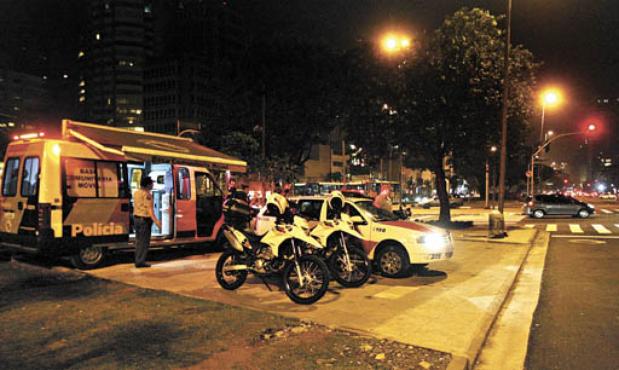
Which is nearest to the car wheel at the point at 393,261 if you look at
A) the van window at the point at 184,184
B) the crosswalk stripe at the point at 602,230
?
the van window at the point at 184,184

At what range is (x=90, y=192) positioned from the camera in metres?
9.75

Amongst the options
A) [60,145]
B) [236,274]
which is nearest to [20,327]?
[236,274]

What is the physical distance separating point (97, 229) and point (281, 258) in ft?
14.6

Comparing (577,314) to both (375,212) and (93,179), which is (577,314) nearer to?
(375,212)

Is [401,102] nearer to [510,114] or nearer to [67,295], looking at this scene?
[510,114]

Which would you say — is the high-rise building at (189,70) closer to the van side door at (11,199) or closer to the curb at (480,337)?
the van side door at (11,199)

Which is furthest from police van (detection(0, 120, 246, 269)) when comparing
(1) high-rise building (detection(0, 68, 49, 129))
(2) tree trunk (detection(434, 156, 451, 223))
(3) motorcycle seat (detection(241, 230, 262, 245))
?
(1) high-rise building (detection(0, 68, 49, 129))

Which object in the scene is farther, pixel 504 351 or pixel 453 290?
pixel 453 290

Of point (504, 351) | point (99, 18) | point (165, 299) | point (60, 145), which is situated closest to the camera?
point (504, 351)

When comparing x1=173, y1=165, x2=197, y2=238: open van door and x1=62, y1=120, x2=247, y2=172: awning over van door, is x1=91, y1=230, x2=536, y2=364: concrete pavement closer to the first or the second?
x1=173, y1=165, x2=197, y2=238: open van door

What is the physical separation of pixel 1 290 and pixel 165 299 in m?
2.86

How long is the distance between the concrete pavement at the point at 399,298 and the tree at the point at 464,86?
9.66 meters

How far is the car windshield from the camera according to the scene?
9895mm

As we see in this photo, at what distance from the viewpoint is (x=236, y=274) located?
812cm
